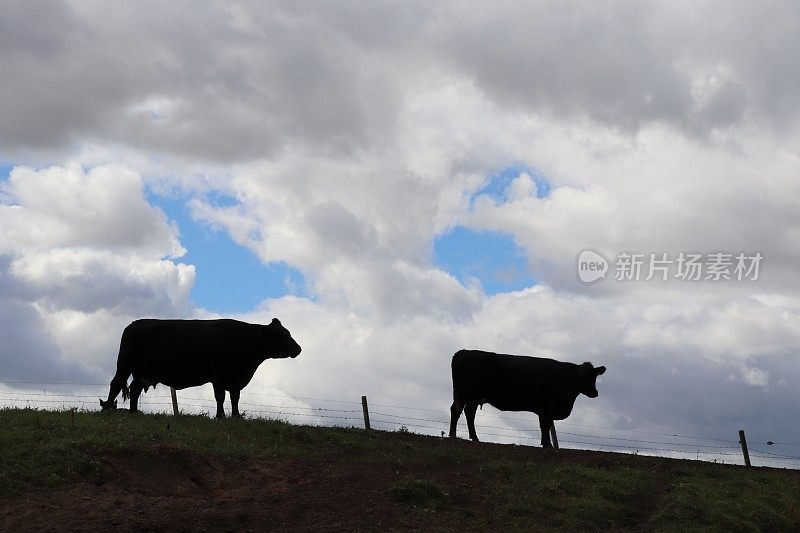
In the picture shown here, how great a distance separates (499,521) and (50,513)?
8.56 m

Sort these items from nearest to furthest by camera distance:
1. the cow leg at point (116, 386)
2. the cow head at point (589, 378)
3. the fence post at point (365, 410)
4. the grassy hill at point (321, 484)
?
1. the grassy hill at point (321, 484)
2. the cow leg at point (116, 386)
3. the fence post at point (365, 410)
4. the cow head at point (589, 378)

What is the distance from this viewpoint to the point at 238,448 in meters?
20.3

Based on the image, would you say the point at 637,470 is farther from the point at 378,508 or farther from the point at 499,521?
the point at 378,508

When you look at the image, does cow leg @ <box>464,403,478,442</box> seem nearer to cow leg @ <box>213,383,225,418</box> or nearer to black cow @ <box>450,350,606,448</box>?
black cow @ <box>450,350,606,448</box>

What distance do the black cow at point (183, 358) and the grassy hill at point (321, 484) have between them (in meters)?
1.62

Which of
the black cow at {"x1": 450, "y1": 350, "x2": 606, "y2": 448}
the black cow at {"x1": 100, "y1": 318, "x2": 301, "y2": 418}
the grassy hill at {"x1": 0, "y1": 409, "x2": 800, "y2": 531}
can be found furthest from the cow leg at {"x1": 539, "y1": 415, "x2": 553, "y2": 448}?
the black cow at {"x1": 100, "y1": 318, "x2": 301, "y2": 418}

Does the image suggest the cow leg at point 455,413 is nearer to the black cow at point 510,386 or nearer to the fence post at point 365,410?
the black cow at point 510,386

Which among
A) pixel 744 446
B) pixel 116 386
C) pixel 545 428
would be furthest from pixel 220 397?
pixel 744 446

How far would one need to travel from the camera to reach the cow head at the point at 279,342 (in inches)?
1109

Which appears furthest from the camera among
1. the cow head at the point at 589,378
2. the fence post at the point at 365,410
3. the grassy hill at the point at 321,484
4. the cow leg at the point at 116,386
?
the cow head at the point at 589,378

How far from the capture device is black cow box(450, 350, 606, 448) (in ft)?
93.4

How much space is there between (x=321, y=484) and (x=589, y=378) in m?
14.6

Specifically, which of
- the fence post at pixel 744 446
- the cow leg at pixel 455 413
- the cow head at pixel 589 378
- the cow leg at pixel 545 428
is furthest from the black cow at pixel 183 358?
the fence post at pixel 744 446

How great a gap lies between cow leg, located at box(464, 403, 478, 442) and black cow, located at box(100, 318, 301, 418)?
703 cm
